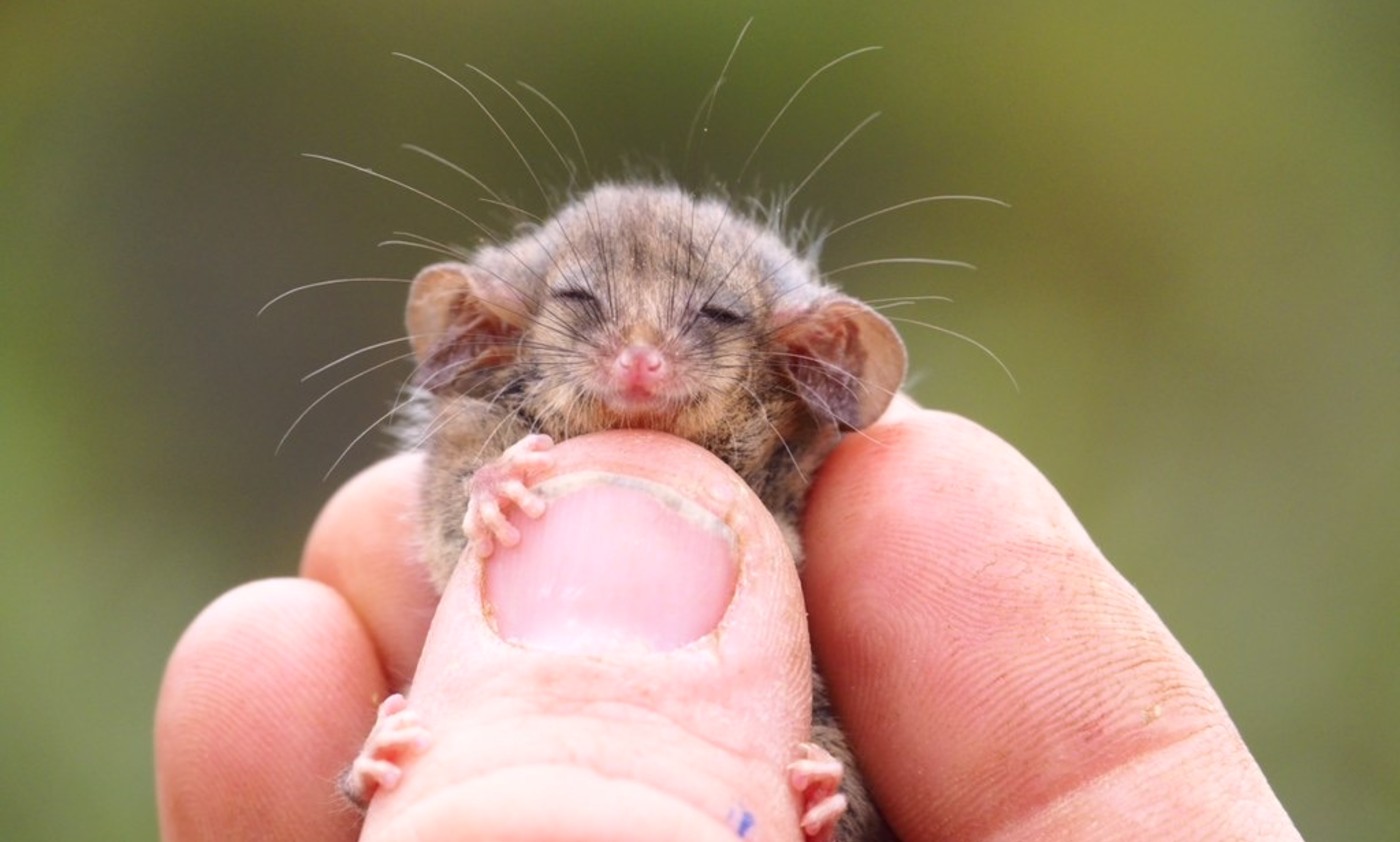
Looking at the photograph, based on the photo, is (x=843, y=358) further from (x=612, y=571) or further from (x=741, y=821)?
(x=741, y=821)

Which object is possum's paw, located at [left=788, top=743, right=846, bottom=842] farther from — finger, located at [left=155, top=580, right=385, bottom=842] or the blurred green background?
the blurred green background

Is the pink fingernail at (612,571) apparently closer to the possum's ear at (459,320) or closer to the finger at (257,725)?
the possum's ear at (459,320)

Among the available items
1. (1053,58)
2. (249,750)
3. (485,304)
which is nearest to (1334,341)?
(1053,58)

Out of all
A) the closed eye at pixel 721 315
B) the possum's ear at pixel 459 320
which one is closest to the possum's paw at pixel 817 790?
the closed eye at pixel 721 315

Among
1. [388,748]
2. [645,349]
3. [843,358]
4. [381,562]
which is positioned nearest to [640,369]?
[645,349]

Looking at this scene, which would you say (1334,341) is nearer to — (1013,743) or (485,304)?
(1013,743)
